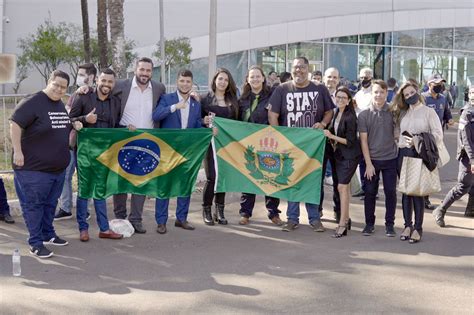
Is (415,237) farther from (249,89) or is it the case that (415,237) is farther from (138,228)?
(138,228)

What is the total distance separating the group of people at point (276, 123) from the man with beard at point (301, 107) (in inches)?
0.5

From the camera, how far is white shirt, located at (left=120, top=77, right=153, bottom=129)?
805 cm

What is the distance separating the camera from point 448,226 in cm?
864

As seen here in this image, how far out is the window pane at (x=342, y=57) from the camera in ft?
131

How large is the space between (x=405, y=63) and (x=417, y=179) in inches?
1364

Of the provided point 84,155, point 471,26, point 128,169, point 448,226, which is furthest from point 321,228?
point 471,26

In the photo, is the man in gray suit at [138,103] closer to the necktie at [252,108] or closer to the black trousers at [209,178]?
the black trousers at [209,178]

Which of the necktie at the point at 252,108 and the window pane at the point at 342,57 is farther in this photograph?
the window pane at the point at 342,57

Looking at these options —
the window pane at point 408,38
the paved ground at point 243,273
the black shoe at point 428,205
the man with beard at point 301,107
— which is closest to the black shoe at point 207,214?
the paved ground at point 243,273

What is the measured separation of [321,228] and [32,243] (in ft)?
11.5

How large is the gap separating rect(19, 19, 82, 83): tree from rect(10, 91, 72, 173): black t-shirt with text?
3120cm

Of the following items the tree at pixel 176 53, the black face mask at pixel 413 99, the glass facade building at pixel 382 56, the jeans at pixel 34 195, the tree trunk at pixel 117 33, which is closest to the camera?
the jeans at pixel 34 195

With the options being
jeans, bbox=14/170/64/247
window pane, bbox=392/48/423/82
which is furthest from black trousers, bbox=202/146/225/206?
window pane, bbox=392/48/423/82

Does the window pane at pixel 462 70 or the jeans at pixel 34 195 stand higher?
the window pane at pixel 462 70
